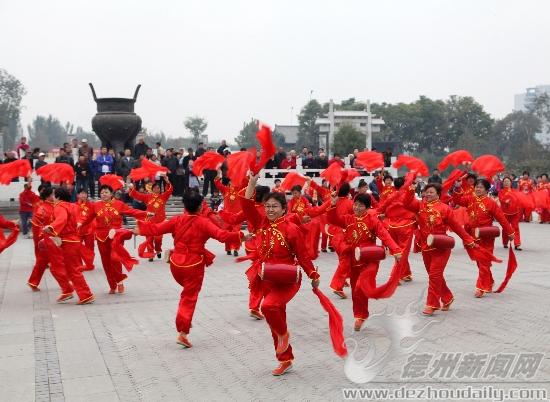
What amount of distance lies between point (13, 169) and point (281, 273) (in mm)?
7307

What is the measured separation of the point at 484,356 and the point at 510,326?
139cm

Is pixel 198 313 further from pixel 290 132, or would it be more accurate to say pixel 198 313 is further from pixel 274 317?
pixel 290 132

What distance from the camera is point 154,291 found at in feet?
33.2

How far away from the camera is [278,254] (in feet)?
20.0

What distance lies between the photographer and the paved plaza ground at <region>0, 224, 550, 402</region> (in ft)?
18.1

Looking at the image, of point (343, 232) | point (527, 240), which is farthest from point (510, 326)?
point (527, 240)

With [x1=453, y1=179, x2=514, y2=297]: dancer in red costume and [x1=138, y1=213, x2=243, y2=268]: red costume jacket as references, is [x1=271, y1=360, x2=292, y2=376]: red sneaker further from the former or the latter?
[x1=453, y1=179, x2=514, y2=297]: dancer in red costume

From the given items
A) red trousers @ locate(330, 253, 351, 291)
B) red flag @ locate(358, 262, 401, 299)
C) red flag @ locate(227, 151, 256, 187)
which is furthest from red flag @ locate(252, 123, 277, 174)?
red trousers @ locate(330, 253, 351, 291)

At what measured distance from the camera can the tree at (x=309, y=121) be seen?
2441 inches

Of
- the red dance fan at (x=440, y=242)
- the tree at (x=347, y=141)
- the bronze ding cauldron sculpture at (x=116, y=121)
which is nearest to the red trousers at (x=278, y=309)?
Answer: the red dance fan at (x=440, y=242)

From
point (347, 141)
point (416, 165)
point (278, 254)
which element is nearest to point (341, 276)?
point (416, 165)

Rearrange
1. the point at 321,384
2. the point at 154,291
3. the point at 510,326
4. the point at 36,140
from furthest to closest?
the point at 36,140, the point at 154,291, the point at 510,326, the point at 321,384

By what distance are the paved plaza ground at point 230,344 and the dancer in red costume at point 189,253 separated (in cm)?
36

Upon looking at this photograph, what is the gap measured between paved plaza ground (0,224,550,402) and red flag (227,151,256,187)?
1725 mm
